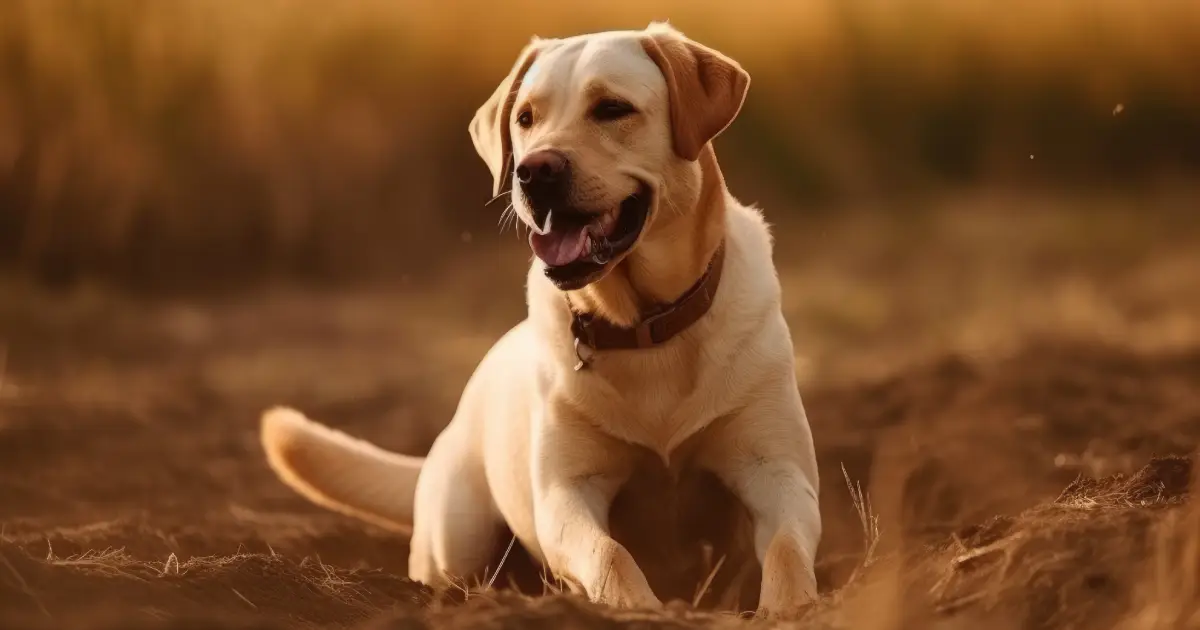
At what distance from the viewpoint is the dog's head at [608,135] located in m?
3.68

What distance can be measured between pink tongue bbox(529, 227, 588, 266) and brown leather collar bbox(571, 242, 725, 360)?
34cm

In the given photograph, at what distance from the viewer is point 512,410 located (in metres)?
4.33

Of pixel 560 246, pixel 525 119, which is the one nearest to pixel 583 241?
pixel 560 246

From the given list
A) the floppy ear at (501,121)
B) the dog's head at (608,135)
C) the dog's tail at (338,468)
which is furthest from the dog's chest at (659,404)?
the dog's tail at (338,468)

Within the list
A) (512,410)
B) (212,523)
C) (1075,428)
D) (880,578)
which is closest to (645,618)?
(880,578)

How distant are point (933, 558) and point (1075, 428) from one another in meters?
3.59

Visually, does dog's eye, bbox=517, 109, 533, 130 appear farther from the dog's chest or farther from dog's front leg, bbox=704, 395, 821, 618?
dog's front leg, bbox=704, 395, 821, 618

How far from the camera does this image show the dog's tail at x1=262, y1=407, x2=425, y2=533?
4.96 meters

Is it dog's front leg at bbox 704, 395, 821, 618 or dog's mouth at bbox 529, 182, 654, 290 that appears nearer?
dog's mouth at bbox 529, 182, 654, 290

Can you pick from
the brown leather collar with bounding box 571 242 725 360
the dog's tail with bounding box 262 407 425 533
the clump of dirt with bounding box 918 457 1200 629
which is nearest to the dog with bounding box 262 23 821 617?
the brown leather collar with bounding box 571 242 725 360

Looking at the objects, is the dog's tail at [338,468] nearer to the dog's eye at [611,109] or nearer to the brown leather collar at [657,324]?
the brown leather collar at [657,324]

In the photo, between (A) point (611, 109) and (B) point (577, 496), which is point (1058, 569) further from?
(A) point (611, 109)

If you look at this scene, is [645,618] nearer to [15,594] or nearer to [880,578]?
[880,578]

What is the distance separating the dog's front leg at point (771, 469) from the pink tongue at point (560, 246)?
66 centimetres
